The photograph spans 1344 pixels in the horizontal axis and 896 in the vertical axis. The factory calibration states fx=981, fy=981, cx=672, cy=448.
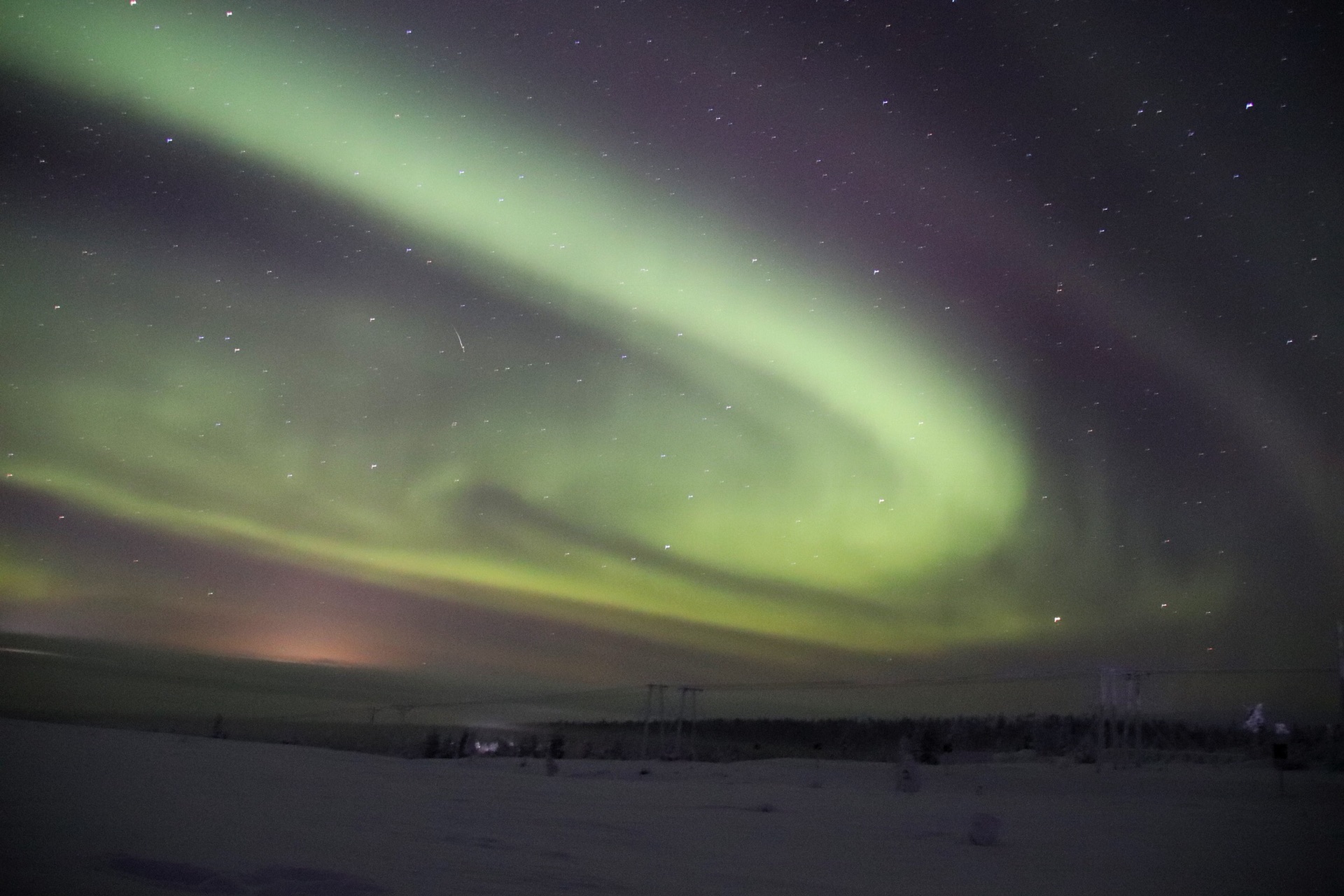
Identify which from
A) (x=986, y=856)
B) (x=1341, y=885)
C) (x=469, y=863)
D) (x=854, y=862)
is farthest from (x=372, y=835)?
(x=1341, y=885)

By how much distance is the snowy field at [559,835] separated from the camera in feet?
21.5

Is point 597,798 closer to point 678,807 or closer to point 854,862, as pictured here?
point 678,807

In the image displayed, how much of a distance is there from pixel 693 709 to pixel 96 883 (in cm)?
3506

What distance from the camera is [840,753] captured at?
43688mm

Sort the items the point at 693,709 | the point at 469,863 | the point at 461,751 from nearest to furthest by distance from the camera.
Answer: the point at 469,863 < the point at 461,751 < the point at 693,709

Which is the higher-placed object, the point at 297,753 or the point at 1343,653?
the point at 1343,653

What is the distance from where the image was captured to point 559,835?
9609 millimetres

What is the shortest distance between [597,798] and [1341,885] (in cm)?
Answer: 990

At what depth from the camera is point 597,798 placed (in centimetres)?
1512

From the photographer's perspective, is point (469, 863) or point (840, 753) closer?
point (469, 863)

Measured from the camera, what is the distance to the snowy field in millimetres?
6551

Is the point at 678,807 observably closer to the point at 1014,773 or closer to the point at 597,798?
the point at 597,798

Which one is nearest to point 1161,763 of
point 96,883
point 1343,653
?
point 1343,653

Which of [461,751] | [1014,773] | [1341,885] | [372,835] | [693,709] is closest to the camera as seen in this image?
[1341,885]
